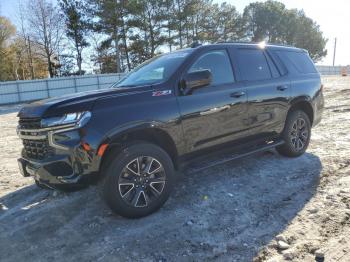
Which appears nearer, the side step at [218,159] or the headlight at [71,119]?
the headlight at [71,119]

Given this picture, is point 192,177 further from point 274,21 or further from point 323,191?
point 274,21

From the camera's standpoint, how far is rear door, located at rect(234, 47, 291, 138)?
5129 mm

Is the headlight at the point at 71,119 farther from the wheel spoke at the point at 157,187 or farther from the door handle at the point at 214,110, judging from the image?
the door handle at the point at 214,110

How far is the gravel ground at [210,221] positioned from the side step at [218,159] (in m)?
0.37

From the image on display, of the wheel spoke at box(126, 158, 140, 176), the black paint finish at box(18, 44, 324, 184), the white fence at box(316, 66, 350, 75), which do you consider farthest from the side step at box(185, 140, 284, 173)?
the white fence at box(316, 66, 350, 75)

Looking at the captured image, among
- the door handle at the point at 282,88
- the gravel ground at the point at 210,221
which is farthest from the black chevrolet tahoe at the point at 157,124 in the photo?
the gravel ground at the point at 210,221

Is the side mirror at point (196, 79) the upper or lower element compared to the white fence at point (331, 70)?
upper

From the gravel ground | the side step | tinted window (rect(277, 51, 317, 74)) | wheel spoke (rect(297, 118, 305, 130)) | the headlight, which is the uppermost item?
tinted window (rect(277, 51, 317, 74))

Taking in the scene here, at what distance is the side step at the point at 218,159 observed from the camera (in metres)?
4.50

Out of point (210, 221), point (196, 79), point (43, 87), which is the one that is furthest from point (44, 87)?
point (210, 221)

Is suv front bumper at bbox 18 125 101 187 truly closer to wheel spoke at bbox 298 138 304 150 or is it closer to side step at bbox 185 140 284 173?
side step at bbox 185 140 284 173

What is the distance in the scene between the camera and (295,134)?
6.01 metres

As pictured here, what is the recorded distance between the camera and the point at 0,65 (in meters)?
42.6

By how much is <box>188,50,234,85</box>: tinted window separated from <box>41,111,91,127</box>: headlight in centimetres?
158
